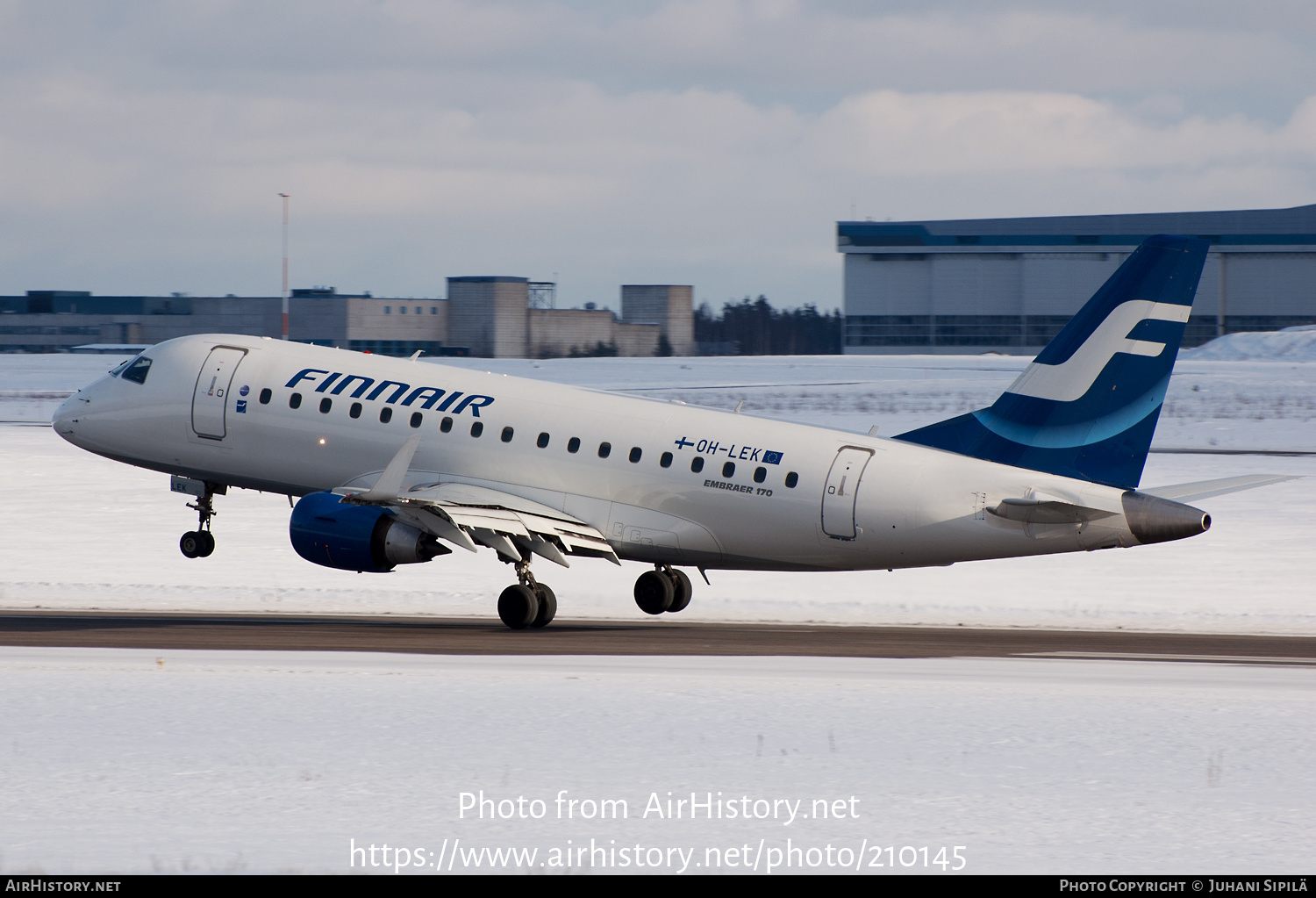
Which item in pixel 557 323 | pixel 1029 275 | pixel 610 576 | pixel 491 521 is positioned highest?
pixel 1029 275

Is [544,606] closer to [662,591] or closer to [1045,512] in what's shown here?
[662,591]

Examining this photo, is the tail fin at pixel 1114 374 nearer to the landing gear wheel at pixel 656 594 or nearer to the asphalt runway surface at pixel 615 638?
the asphalt runway surface at pixel 615 638

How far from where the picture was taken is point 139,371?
32.1 metres

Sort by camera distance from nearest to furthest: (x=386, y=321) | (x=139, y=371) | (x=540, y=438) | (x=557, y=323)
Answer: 1. (x=540, y=438)
2. (x=139, y=371)
3. (x=386, y=321)
4. (x=557, y=323)

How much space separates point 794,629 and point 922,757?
1101 cm

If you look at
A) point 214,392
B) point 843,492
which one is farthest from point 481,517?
point 214,392

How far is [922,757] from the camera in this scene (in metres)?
16.0

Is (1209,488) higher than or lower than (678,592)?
higher

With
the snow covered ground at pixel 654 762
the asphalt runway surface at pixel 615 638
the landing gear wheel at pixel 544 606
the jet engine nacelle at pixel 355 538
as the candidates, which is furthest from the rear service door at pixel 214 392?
the snow covered ground at pixel 654 762

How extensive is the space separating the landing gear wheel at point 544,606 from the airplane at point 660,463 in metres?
0.04

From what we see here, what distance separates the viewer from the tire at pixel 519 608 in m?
27.0

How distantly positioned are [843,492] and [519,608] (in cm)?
595
